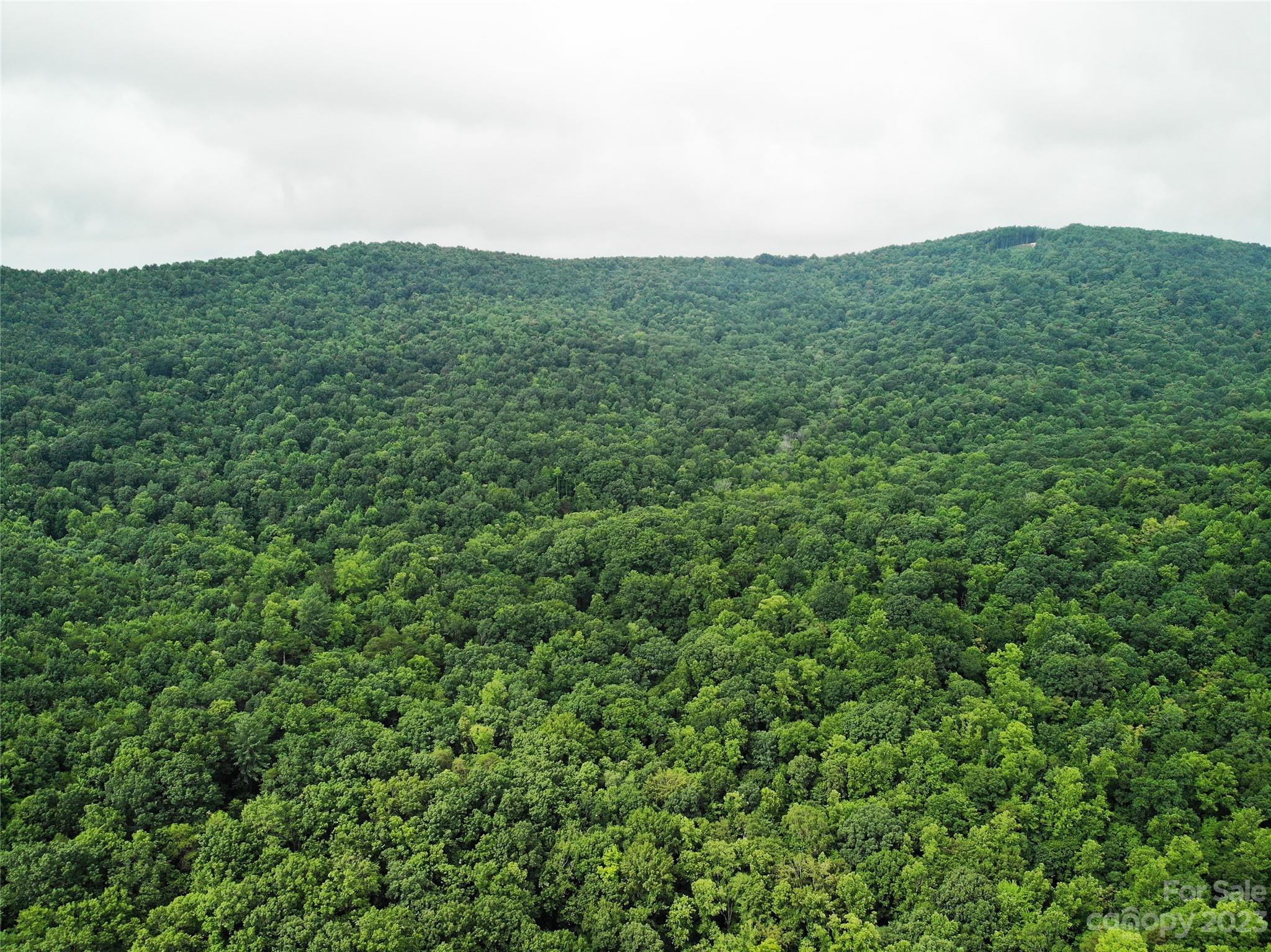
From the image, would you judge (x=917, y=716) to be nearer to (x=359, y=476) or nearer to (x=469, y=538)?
(x=469, y=538)

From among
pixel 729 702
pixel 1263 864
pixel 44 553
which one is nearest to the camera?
pixel 1263 864

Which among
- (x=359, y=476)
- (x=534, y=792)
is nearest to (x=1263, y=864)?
(x=534, y=792)

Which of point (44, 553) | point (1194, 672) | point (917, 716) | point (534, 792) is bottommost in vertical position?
point (534, 792)

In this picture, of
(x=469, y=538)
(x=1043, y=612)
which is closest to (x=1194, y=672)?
(x=1043, y=612)

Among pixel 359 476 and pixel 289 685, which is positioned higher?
pixel 359 476

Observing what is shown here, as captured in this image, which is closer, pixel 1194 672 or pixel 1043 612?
pixel 1194 672

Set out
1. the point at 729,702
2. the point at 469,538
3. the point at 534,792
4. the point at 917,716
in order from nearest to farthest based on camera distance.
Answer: the point at 534,792, the point at 917,716, the point at 729,702, the point at 469,538
